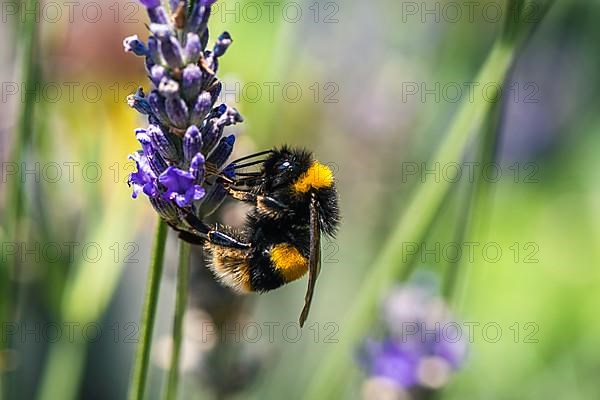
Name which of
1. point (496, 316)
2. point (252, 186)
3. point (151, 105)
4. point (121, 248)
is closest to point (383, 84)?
point (496, 316)

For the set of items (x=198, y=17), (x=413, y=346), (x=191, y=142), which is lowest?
(x=413, y=346)

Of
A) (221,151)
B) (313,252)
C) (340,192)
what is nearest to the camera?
(221,151)

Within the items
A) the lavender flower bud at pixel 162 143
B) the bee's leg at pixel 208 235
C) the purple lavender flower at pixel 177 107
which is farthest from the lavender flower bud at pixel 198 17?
the bee's leg at pixel 208 235

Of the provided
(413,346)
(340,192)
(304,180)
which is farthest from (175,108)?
(340,192)

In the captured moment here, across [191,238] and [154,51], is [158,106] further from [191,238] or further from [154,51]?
[191,238]

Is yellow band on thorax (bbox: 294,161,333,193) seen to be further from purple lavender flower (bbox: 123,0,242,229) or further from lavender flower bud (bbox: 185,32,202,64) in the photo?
lavender flower bud (bbox: 185,32,202,64)

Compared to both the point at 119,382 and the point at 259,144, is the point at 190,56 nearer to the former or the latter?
the point at 259,144

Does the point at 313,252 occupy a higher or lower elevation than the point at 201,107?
lower
